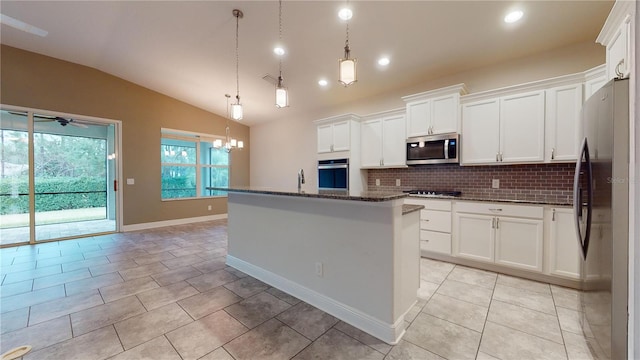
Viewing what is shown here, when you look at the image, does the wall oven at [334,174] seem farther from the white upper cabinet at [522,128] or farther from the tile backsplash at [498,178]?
the white upper cabinet at [522,128]

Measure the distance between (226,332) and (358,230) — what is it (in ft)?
4.31

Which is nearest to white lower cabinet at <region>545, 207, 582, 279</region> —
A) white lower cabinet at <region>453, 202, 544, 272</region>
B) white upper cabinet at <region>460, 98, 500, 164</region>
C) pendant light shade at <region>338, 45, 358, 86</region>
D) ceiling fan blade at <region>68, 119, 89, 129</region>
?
white lower cabinet at <region>453, 202, 544, 272</region>

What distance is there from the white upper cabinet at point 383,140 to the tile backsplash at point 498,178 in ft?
1.18

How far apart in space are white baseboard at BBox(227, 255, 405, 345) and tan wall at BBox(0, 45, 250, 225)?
4290 mm

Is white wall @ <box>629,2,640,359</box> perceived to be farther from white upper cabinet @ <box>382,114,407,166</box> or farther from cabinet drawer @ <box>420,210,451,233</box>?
white upper cabinet @ <box>382,114,407,166</box>

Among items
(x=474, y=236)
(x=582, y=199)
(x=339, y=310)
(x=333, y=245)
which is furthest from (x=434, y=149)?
(x=339, y=310)

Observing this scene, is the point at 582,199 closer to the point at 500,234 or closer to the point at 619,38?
the point at 619,38

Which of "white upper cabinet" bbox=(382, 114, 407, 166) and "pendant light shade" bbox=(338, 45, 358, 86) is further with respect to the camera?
"white upper cabinet" bbox=(382, 114, 407, 166)

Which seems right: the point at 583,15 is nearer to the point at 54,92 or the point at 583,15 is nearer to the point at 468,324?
the point at 468,324

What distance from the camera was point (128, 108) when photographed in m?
5.35

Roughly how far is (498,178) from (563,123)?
94 centimetres

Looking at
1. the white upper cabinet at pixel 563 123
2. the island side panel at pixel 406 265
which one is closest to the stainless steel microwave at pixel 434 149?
the white upper cabinet at pixel 563 123

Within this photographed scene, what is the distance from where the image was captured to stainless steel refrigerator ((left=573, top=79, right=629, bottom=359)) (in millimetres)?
1325

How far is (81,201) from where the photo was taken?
5141 millimetres
